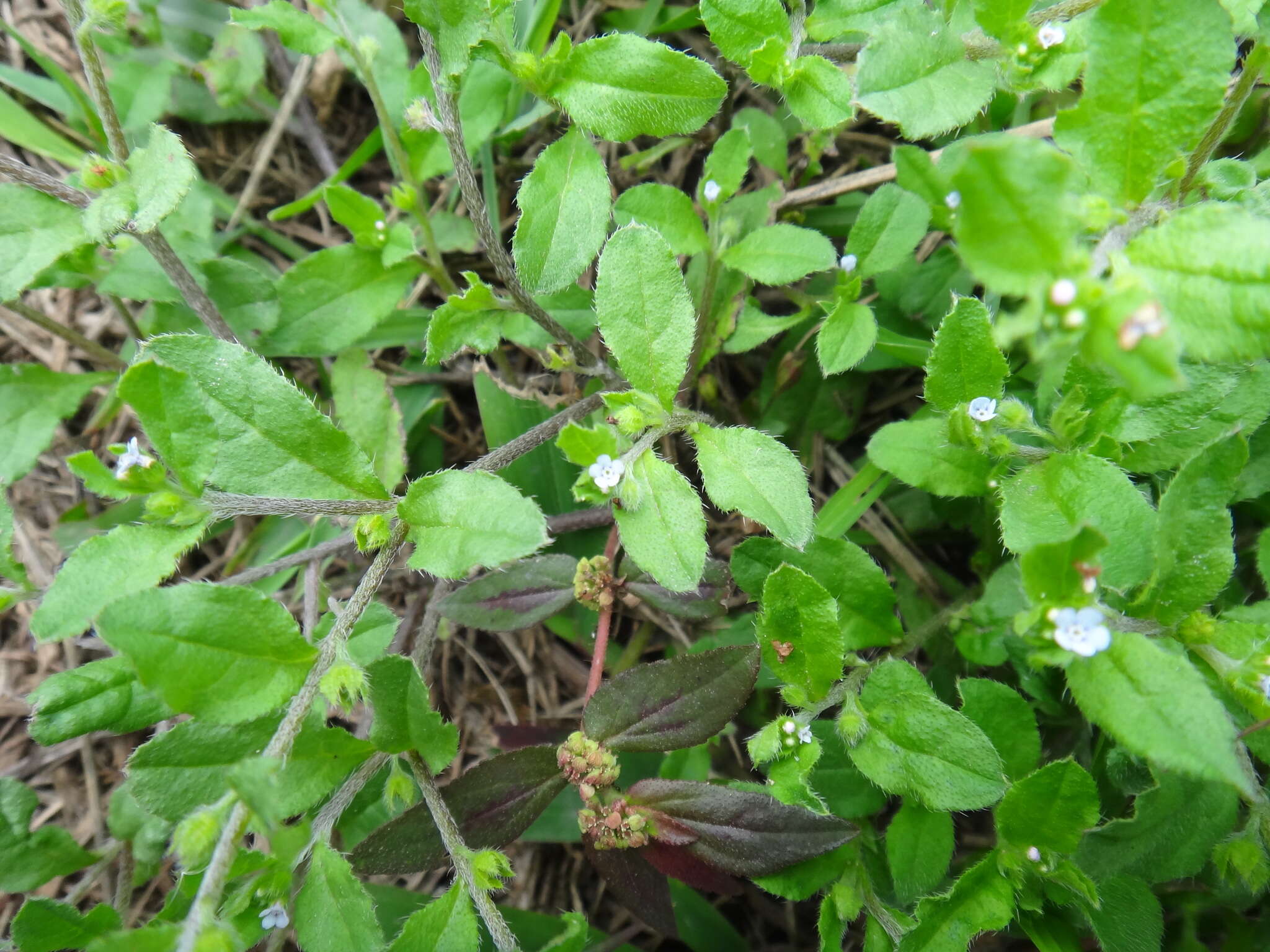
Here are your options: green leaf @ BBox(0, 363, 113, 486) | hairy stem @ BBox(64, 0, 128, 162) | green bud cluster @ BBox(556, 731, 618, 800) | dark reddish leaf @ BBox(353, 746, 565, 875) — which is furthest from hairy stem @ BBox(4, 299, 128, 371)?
green bud cluster @ BBox(556, 731, 618, 800)

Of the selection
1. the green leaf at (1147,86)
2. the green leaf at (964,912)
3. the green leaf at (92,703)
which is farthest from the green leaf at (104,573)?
the green leaf at (1147,86)

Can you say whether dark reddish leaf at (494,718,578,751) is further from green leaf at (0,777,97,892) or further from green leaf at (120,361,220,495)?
green leaf at (0,777,97,892)

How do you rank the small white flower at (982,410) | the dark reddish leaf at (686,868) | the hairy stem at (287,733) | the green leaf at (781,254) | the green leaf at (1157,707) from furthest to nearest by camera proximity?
1. the green leaf at (781,254)
2. the dark reddish leaf at (686,868)
3. the small white flower at (982,410)
4. the hairy stem at (287,733)
5. the green leaf at (1157,707)

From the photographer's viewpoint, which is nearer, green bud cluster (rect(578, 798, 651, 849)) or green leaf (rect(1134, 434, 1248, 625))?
green leaf (rect(1134, 434, 1248, 625))

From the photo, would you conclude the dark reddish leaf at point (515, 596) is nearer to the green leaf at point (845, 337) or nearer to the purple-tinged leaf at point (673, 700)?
the purple-tinged leaf at point (673, 700)

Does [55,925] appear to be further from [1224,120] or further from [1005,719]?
[1224,120]

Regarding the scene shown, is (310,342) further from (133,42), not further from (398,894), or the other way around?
(398,894)
